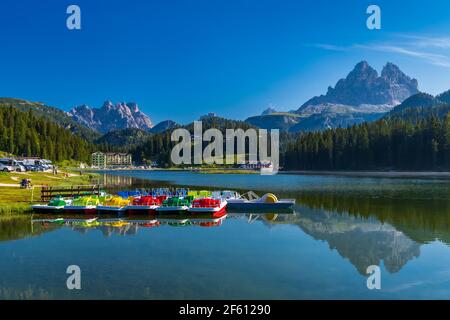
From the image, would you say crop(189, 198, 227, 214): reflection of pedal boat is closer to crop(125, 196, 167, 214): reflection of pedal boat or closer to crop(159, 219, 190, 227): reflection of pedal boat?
crop(159, 219, 190, 227): reflection of pedal boat

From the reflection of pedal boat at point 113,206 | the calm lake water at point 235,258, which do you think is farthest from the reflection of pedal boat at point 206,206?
the reflection of pedal boat at point 113,206

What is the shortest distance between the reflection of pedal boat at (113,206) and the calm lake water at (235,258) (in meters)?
4.00

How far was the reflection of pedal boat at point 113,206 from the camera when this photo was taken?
55969mm

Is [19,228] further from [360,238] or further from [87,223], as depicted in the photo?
[360,238]

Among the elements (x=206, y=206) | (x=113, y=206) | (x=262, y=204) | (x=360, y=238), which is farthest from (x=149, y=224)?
(x=360, y=238)

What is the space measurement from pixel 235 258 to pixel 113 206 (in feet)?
95.0

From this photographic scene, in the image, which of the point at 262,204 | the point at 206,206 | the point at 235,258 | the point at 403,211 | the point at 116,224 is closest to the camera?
the point at 235,258

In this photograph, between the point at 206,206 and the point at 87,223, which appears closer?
the point at 87,223

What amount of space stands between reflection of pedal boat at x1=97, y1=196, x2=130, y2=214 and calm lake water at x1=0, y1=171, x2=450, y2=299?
4.00 meters

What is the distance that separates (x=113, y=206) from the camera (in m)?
56.3

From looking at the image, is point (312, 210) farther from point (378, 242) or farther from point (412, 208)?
point (378, 242)

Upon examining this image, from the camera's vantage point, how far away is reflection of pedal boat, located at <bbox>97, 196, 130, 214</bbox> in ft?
184

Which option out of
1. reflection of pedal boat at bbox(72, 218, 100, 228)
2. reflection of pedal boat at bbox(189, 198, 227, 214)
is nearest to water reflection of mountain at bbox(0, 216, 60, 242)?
reflection of pedal boat at bbox(72, 218, 100, 228)
